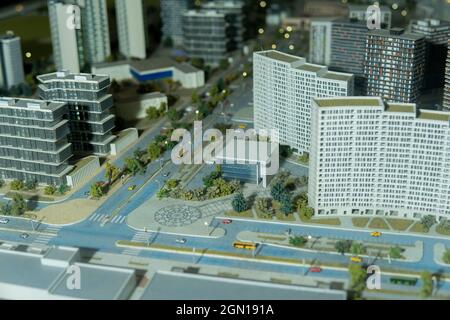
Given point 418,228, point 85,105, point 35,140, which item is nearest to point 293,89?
point 418,228

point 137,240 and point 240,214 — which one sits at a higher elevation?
point 240,214

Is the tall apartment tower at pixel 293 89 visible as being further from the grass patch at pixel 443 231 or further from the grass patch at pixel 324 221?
the grass patch at pixel 443 231

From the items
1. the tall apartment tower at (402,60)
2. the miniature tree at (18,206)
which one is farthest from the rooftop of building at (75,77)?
the tall apartment tower at (402,60)

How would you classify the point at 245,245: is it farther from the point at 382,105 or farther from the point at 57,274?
the point at 382,105

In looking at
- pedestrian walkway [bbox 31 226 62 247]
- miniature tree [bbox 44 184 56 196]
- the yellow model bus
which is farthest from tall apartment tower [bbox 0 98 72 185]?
the yellow model bus

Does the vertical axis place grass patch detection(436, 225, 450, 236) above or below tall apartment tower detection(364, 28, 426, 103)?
below

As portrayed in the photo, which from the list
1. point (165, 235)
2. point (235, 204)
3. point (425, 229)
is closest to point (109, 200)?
point (165, 235)

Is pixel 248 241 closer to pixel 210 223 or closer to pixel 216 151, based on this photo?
pixel 210 223

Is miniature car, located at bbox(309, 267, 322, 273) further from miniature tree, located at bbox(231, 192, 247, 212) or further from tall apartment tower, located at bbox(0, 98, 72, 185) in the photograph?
tall apartment tower, located at bbox(0, 98, 72, 185)
